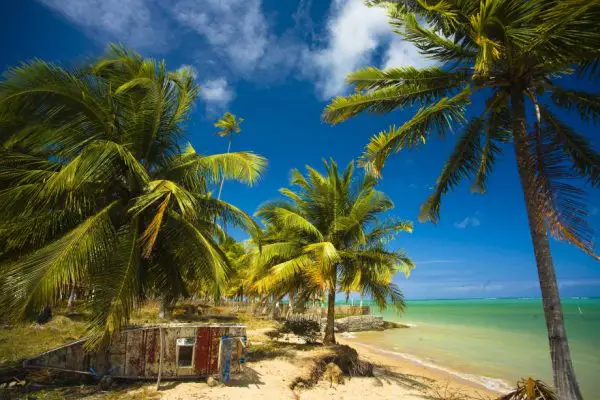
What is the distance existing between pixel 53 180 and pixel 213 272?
3.50 metres

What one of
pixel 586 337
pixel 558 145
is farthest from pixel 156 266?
pixel 586 337

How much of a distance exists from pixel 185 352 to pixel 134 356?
134cm

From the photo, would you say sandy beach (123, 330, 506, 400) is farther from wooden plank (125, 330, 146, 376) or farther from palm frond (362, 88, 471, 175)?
palm frond (362, 88, 471, 175)

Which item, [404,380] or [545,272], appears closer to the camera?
[545,272]

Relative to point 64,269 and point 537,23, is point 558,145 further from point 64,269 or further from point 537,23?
point 64,269

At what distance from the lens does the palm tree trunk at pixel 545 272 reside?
4824mm

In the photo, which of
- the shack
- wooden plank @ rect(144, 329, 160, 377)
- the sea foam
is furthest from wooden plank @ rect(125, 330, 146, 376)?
the sea foam

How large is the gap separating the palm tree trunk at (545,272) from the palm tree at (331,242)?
6.59m

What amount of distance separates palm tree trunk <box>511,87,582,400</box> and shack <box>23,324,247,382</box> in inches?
266

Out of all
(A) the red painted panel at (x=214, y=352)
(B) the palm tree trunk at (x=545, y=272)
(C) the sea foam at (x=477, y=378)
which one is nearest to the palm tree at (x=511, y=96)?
(B) the palm tree trunk at (x=545, y=272)

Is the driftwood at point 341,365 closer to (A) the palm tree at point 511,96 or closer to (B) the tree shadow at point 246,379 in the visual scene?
(B) the tree shadow at point 246,379

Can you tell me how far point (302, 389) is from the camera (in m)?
9.19

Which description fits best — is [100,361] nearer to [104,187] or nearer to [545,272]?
[104,187]

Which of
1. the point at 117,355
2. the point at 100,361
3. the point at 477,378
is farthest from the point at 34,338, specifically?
the point at 477,378
